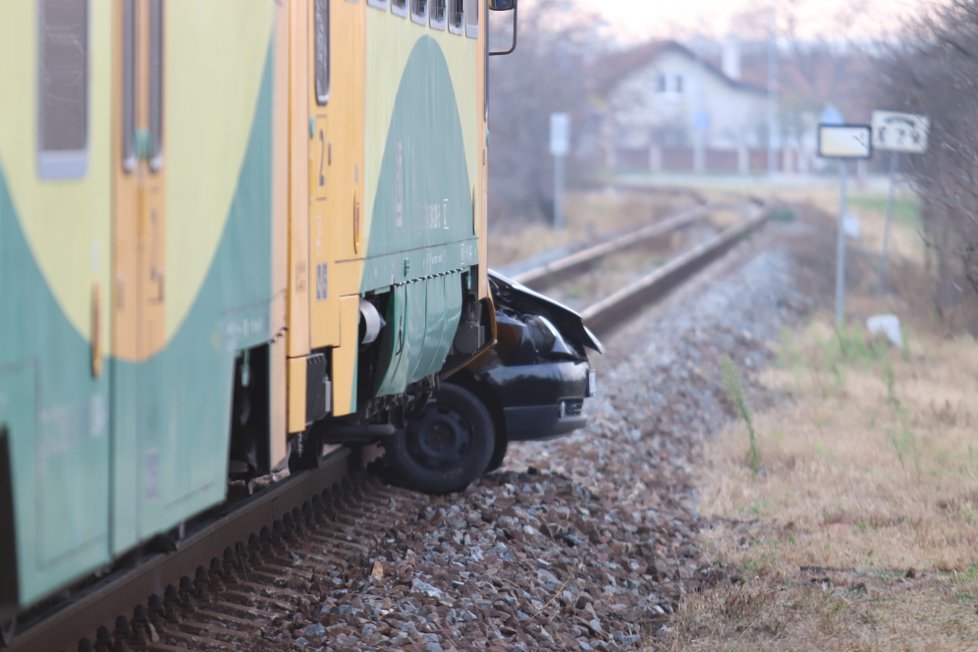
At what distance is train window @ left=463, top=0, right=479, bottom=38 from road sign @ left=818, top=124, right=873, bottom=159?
33.3ft

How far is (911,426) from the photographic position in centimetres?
1378

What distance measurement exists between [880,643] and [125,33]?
4501mm

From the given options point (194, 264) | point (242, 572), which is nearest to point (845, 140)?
point (242, 572)

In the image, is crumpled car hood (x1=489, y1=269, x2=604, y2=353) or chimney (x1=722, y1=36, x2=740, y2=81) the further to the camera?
chimney (x1=722, y1=36, x2=740, y2=81)

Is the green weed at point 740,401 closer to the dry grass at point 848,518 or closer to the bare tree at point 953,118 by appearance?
the dry grass at point 848,518

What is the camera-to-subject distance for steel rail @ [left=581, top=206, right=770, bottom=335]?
19625mm

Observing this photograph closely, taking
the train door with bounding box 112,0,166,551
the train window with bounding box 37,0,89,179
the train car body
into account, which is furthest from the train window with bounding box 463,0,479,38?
the train window with bounding box 37,0,89,179

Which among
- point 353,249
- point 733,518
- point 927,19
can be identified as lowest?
point 733,518

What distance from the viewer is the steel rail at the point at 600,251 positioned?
945 inches

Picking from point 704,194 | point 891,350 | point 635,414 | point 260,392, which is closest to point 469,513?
point 260,392

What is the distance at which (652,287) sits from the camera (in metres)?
24.4

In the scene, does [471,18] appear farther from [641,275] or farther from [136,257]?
[641,275]

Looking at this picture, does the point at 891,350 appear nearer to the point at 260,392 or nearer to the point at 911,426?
the point at 911,426

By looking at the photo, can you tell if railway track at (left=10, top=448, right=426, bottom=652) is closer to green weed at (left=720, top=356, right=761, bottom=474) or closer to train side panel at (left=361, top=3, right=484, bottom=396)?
train side panel at (left=361, top=3, right=484, bottom=396)
